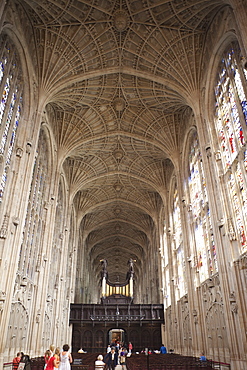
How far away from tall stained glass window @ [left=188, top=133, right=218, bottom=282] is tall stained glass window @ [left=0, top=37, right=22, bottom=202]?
12.1 metres

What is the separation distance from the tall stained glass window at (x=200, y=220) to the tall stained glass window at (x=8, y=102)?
1211cm

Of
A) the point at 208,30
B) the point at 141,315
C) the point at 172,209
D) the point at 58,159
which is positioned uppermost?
the point at 208,30

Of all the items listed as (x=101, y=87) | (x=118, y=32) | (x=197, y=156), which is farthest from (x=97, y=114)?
(x=197, y=156)

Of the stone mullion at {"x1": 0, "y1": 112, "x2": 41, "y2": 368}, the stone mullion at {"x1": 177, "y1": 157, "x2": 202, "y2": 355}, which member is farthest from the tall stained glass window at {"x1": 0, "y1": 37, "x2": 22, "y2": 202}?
the stone mullion at {"x1": 177, "y1": 157, "x2": 202, "y2": 355}

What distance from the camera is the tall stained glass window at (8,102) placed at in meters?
15.1

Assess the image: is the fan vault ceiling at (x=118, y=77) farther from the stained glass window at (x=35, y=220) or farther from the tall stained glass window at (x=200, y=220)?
the tall stained glass window at (x=200, y=220)

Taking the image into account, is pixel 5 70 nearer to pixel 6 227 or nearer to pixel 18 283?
pixel 6 227

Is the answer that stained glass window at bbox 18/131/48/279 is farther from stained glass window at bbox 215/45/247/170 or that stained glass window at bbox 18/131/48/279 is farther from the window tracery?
stained glass window at bbox 215/45/247/170

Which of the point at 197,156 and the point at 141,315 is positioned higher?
the point at 197,156

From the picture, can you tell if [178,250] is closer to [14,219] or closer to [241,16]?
[14,219]

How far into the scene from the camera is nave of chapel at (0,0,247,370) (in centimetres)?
1490

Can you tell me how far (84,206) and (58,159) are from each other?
1309 cm

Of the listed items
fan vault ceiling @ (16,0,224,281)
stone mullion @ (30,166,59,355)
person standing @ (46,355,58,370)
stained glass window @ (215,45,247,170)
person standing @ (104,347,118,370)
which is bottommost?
person standing @ (104,347,118,370)

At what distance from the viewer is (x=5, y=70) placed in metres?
15.7
